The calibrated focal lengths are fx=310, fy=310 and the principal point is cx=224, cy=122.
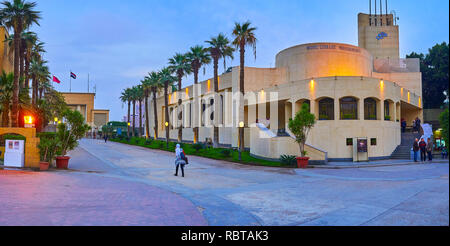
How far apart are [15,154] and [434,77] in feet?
194

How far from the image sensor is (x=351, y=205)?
909cm

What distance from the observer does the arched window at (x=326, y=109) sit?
27.4m

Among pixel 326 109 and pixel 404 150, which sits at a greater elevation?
pixel 326 109

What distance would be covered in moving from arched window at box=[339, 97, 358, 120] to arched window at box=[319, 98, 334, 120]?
84 cm

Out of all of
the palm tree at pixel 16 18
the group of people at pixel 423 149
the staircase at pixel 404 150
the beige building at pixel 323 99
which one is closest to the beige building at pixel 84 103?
the beige building at pixel 323 99

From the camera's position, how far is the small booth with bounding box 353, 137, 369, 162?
991 inches

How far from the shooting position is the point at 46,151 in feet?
61.2

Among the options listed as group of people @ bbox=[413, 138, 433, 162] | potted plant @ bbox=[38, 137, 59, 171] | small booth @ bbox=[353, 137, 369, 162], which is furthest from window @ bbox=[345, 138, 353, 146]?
potted plant @ bbox=[38, 137, 59, 171]

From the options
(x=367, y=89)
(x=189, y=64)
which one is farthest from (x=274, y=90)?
(x=189, y=64)

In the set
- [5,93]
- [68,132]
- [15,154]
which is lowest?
[15,154]

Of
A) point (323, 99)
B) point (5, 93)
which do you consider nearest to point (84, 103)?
point (5, 93)

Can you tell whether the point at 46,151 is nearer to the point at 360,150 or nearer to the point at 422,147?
the point at 360,150

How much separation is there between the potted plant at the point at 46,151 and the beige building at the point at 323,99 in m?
15.8
